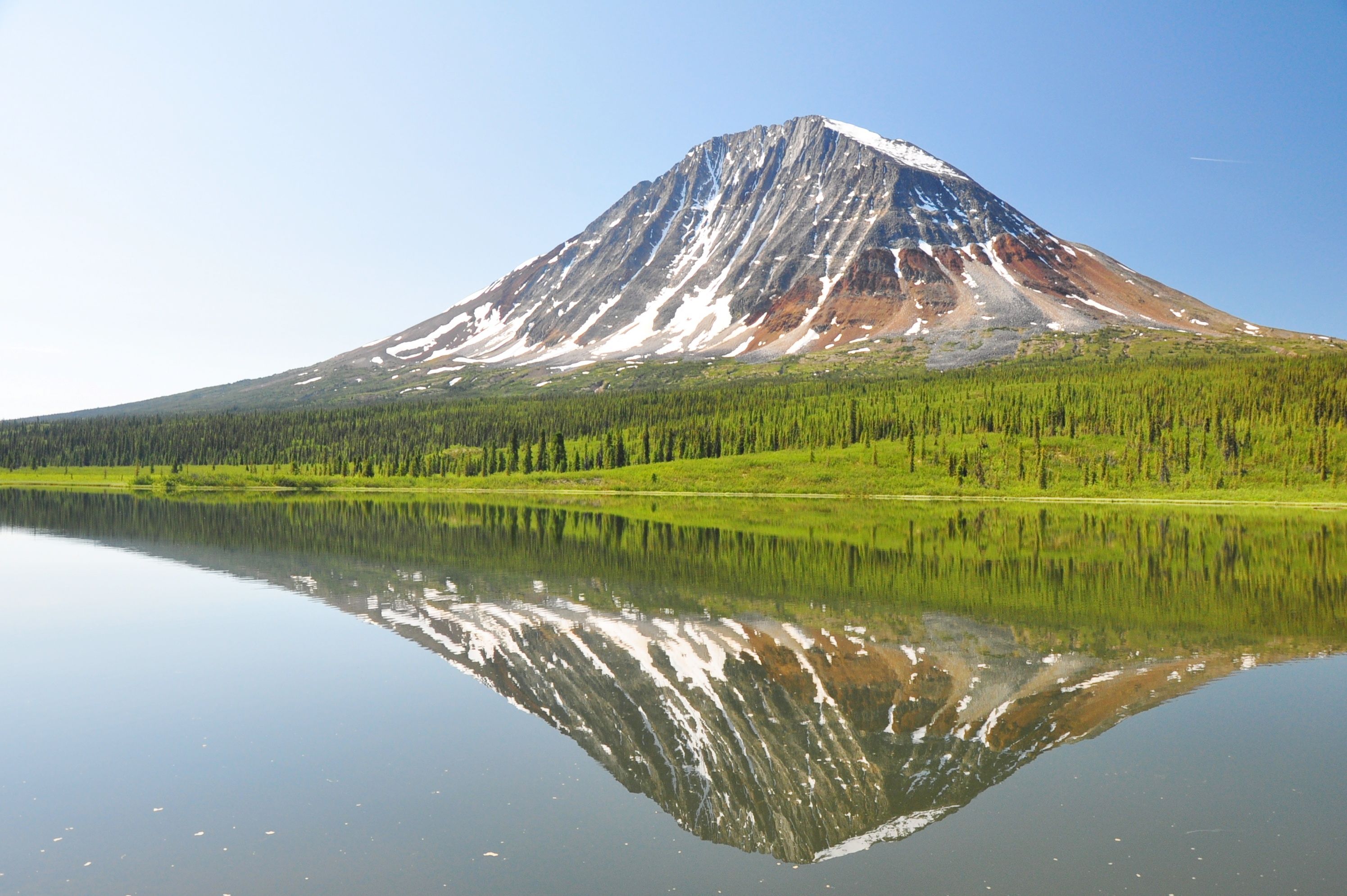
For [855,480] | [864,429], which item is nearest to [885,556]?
[855,480]

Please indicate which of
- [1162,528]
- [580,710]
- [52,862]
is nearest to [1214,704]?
[580,710]

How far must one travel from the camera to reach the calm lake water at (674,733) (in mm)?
9859

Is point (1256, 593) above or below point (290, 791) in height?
below

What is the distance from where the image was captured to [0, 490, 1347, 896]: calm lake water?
388 inches

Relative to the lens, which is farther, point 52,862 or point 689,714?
point 689,714

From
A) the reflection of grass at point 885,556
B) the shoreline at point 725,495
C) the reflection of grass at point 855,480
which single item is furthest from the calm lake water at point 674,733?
the reflection of grass at point 855,480

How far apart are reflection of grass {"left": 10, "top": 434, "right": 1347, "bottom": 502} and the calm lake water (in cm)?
6918

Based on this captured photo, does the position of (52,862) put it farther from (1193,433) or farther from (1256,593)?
(1193,433)

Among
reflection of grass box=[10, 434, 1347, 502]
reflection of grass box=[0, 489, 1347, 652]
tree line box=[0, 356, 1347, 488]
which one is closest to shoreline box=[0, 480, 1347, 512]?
reflection of grass box=[10, 434, 1347, 502]

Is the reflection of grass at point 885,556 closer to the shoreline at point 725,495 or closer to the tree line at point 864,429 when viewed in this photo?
the shoreline at point 725,495

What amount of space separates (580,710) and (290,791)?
5307 millimetres

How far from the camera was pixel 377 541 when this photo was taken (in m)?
48.4

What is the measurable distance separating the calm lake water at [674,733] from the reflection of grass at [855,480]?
6918 cm

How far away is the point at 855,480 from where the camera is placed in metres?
107
